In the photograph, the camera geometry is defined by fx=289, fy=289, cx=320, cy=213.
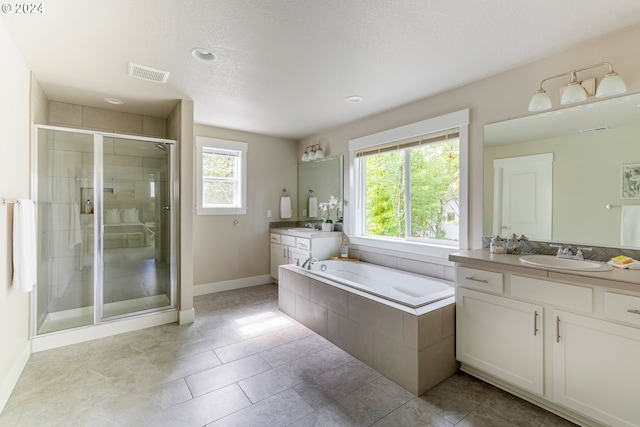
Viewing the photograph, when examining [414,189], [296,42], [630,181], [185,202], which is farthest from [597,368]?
[185,202]

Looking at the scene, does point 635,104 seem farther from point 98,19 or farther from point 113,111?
point 113,111

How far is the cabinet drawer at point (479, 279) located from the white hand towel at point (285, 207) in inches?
125

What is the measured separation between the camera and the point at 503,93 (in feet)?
8.05

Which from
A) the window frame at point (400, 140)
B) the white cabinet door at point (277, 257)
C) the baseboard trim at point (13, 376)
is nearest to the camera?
the baseboard trim at point (13, 376)

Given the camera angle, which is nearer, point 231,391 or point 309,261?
point 231,391

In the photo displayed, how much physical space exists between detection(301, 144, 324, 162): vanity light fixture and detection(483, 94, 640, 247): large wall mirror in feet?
7.72

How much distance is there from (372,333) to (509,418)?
0.95m

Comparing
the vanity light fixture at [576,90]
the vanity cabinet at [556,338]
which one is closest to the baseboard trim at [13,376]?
the vanity cabinet at [556,338]

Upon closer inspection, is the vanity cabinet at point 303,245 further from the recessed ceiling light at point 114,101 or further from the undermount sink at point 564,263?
the recessed ceiling light at point 114,101

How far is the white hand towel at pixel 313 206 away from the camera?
15.3 ft

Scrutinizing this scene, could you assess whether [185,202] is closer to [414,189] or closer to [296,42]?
[296,42]

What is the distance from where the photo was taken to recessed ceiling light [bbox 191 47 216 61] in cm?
211

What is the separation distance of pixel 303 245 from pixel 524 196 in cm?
258

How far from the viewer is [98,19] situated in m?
1.76
